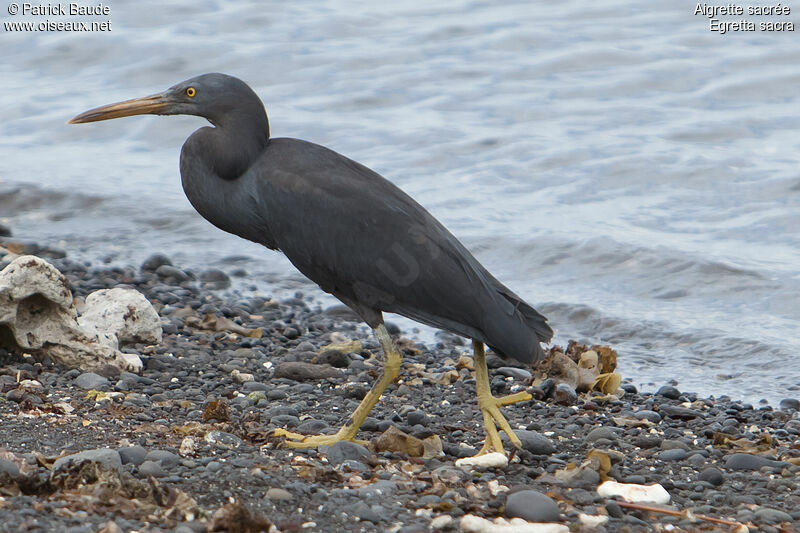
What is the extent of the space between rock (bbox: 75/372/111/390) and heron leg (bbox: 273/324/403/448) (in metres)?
1.04

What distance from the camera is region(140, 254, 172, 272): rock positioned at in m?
8.59

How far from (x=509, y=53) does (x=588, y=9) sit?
192 cm

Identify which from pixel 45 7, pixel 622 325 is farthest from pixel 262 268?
pixel 45 7

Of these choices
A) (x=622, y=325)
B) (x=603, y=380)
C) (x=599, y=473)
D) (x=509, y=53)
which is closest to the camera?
(x=599, y=473)

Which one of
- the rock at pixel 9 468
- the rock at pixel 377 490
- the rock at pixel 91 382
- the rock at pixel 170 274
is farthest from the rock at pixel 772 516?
the rock at pixel 170 274

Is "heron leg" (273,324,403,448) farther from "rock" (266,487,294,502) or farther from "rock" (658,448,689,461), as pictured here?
"rock" (658,448,689,461)

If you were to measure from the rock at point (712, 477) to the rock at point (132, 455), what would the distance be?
7.04 feet

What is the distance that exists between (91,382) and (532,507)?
8.00 ft

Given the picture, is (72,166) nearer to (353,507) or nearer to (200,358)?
(200,358)

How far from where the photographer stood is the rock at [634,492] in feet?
13.3

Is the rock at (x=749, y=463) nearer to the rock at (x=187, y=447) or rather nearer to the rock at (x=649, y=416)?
the rock at (x=649, y=416)

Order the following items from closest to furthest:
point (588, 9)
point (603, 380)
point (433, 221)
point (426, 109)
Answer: point (433, 221) → point (603, 380) → point (426, 109) → point (588, 9)

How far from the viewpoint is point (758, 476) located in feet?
14.8

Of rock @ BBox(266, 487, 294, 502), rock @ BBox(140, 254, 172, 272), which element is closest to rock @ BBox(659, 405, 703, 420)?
rock @ BBox(266, 487, 294, 502)
